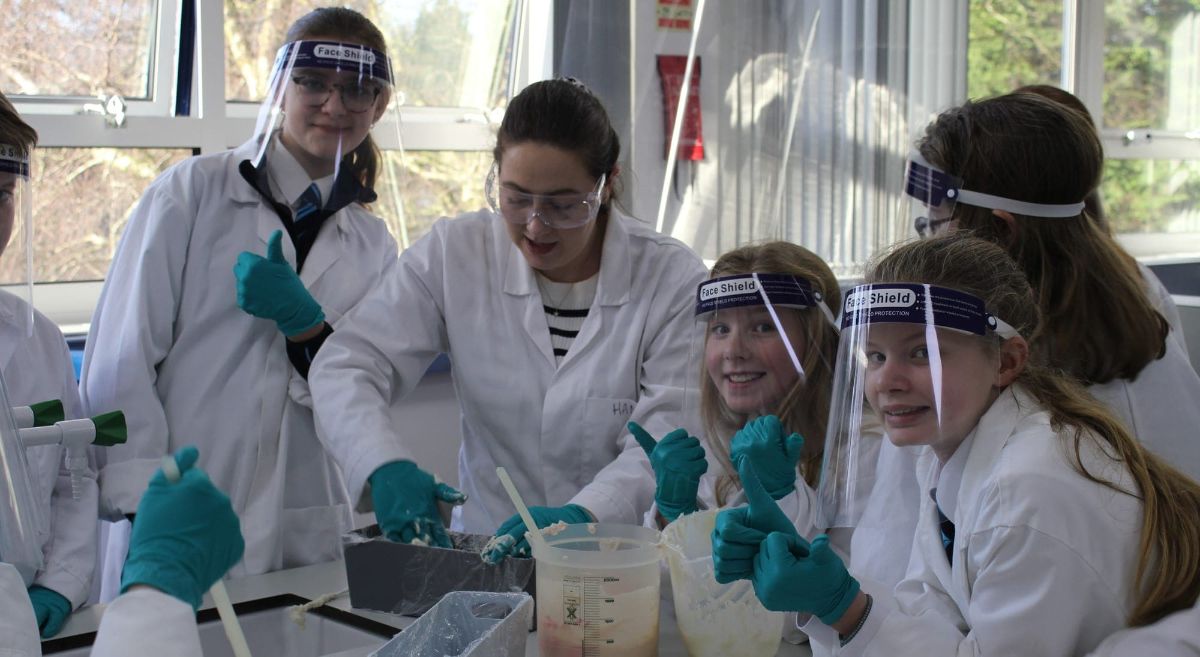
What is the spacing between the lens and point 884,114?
160 inches

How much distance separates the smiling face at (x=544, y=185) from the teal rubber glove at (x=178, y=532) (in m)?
0.96

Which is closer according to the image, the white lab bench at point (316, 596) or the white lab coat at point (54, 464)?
the white lab bench at point (316, 596)

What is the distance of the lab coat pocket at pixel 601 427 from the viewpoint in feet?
6.29

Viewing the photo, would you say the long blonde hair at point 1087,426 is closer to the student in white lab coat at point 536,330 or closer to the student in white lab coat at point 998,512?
the student in white lab coat at point 998,512

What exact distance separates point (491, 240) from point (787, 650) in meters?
0.97

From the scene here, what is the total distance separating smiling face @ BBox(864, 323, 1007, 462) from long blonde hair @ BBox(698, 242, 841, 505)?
12 centimetres

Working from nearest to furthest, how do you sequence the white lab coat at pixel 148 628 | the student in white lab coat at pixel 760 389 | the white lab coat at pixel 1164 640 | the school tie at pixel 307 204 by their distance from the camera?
the white lab coat at pixel 148 628, the white lab coat at pixel 1164 640, the student in white lab coat at pixel 760 389, the school tie at pixel 307 204

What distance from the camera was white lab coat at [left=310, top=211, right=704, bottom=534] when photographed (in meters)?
1.92

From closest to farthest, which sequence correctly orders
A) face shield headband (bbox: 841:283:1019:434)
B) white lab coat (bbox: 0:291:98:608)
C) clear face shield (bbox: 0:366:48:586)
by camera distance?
clear face shield (bbox: 0:366:48:586) < face shield headband (bbox: 841:283:1019:434) < white lab coat (bbox: 0:291:98:608)

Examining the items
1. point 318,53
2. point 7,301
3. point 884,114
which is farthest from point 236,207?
point 884,114

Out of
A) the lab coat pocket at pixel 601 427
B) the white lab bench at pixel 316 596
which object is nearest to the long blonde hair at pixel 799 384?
the white lab bench at pixel 316 596

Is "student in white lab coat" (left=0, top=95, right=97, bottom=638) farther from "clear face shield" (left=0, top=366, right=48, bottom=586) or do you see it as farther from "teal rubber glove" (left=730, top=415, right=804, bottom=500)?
"teal rubber glove" (left=730, top=415, right=804, bottom=500)

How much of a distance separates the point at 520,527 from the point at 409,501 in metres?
0.20

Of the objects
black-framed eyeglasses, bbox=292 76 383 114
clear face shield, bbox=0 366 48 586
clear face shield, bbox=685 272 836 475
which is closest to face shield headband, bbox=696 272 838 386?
clear face shield, bbox=685 272 836 475
